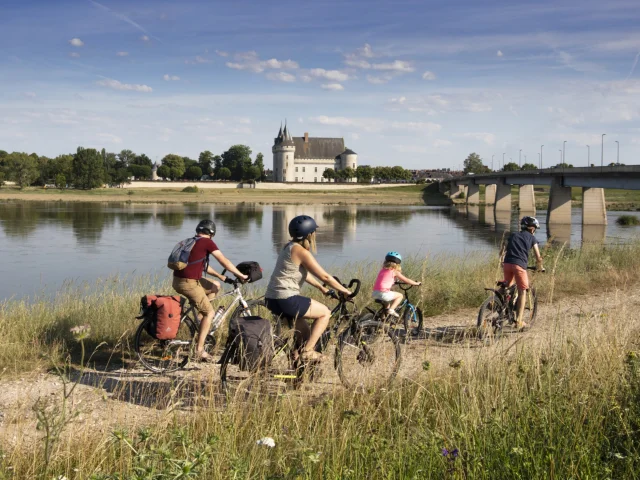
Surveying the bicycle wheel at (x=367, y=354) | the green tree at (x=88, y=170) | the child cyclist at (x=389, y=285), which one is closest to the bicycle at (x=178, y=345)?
the child cyclist at (x=389, y=285)

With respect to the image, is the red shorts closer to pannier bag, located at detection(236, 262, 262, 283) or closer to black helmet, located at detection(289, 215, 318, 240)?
pannier bag, located at detection(236, 262, 262, 283)

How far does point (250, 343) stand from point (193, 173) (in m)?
157

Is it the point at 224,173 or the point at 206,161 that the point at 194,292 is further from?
the point at 206,161

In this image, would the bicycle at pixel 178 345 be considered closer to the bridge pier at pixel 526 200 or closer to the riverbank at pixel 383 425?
the riverbank at pixel 383 425

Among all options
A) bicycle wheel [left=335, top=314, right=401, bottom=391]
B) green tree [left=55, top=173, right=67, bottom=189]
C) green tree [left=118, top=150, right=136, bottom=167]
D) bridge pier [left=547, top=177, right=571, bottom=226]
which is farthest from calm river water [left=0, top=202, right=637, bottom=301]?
green tree [left=118, top=150, right=136, bottom=167]

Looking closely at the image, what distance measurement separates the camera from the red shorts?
890 cm

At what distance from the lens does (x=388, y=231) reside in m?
42.6

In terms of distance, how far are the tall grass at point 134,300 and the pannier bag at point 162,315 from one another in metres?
0.31

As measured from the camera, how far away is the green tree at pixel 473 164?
175 metres

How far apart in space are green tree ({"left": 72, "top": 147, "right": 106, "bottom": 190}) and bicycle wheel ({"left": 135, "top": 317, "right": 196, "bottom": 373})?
100154mm

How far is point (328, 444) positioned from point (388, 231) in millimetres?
38894

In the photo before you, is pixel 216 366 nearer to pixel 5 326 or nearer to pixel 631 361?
pixel 5 326

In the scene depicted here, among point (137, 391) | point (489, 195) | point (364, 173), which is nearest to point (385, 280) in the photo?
point (137, 391)

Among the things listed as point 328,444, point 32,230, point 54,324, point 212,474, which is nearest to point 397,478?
point 328,444
